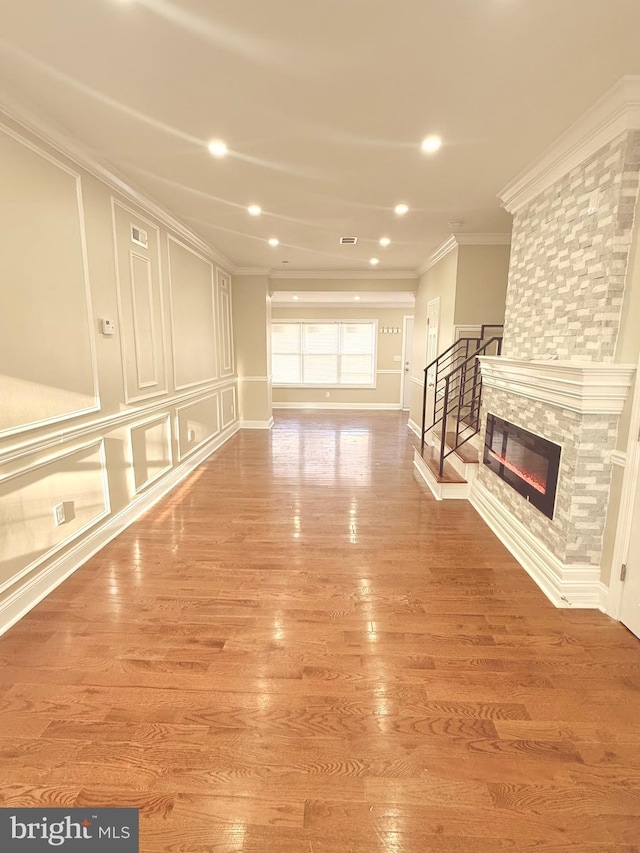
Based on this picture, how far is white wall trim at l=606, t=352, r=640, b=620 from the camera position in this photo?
7.02 ft

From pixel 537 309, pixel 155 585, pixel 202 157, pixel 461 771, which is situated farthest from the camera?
pixel 537 309

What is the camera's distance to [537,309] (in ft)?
10.0

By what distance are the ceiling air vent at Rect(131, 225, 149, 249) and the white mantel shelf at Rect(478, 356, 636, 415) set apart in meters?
3.44

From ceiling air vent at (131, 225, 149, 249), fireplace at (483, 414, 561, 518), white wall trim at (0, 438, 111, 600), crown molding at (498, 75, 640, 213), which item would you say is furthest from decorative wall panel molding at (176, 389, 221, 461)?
crown molding at (498, 75, 640, 213)

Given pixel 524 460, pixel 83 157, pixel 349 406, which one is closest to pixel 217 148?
pixel 83 157

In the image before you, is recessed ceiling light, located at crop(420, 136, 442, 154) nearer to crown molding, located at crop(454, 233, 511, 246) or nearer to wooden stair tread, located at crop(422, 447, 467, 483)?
crown molding, located at crop(454, 233, 511, 246)

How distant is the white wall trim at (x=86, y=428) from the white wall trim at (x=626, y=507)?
3391 millimetres

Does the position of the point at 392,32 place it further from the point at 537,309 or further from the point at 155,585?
the point at 155,585

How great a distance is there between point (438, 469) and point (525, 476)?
55.9 inches

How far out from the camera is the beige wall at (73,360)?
221 cm

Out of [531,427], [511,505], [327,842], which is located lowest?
[327,842]

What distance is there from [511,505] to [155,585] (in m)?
2.75

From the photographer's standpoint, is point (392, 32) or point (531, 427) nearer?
point (392, 32)

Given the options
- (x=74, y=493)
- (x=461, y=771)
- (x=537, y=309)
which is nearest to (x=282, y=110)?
(x=537, y=309)
